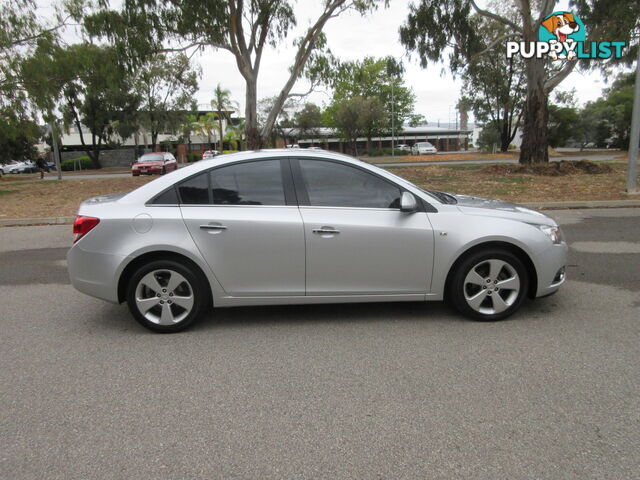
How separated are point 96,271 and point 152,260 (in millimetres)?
512

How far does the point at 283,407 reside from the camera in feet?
10.3

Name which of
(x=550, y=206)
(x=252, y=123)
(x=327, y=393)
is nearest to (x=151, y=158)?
(x=252, y=123)

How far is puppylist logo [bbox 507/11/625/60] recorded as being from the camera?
18141 mm

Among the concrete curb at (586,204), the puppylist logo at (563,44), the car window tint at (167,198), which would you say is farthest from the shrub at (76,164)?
the car window tint at (167,198)

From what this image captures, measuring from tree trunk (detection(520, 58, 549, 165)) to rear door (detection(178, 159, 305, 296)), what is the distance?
17.3 meters

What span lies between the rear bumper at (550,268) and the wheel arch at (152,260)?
3003 mm

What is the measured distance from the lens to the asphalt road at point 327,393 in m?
2.61

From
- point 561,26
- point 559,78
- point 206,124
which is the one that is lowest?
point 559,78

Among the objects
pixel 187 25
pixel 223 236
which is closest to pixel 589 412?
pixel 223 236

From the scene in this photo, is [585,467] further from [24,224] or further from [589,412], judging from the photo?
[24,224]

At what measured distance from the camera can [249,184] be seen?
14.9 ft

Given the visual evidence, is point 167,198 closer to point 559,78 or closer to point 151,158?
point 559,78

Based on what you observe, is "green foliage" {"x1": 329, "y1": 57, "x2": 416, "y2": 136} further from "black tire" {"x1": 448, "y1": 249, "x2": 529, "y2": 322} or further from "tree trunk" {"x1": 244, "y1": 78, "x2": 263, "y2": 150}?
"black tire" {"x1": 448, "y1": 249, "x2": 529, "y2": 322}

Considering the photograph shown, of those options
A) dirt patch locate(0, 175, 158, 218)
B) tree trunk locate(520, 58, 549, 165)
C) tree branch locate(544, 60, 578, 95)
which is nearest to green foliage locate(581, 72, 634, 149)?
tree branch locate(544, 60, 578, 95)
